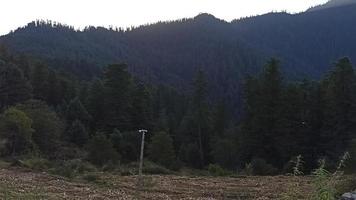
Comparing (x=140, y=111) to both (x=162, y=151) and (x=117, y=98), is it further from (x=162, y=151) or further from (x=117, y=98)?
(x=162, y=151)

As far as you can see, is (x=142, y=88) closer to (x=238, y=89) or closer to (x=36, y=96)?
(x=36, y=96)

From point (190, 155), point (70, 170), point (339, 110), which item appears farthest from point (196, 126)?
point (70, 170)

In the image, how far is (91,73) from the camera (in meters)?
152

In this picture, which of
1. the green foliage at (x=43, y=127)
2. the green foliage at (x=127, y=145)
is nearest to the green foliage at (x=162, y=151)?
the green foliage at (x=127, y=145)

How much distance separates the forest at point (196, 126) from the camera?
44.8m

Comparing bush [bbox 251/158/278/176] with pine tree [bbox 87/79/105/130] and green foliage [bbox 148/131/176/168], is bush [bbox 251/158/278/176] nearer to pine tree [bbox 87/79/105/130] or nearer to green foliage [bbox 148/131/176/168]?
green foliage [bbox 148/131/176/168]

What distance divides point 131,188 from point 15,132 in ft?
77.5

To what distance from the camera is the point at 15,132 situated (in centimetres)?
4472

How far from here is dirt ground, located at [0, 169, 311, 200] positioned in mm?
20055

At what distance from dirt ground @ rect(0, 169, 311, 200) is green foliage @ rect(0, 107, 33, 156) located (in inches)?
593

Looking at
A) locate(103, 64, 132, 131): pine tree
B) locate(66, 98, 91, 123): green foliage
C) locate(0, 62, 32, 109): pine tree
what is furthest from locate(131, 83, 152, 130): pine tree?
locate(0, 62, 32, 109): pine tree

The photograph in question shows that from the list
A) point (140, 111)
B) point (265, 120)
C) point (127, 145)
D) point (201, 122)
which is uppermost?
point (140, 111)

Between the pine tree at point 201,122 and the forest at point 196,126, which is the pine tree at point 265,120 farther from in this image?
the pine tree at point 201,122

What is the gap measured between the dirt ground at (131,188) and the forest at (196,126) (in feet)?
44.4
